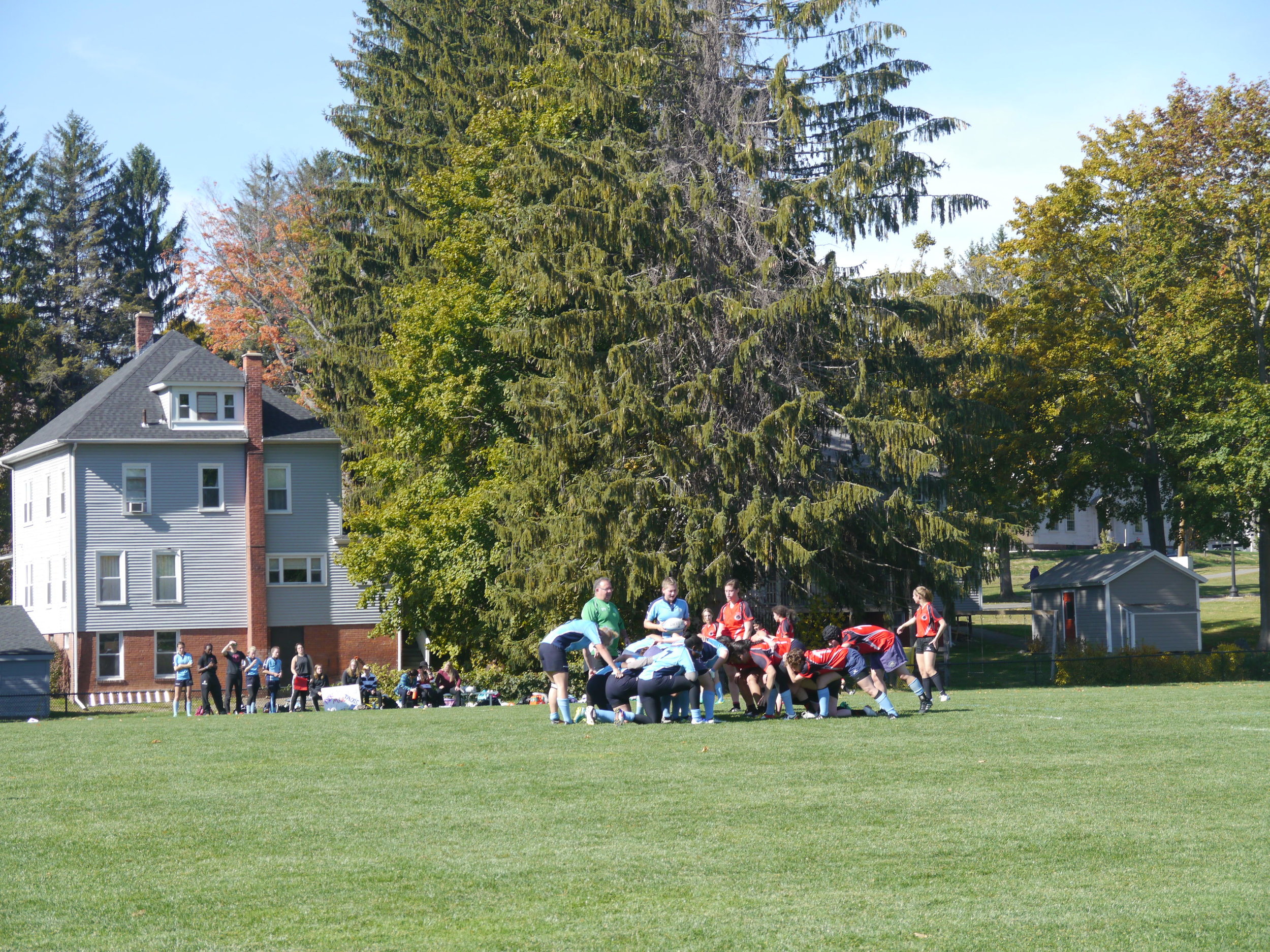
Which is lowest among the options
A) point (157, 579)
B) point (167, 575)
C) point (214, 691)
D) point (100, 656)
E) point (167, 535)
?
point (214, 691)

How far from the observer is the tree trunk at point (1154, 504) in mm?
45531

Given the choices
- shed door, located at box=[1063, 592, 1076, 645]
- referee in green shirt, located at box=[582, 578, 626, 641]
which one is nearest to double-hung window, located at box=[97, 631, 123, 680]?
shed door, located at box=[1063, 592, 1076, 645]

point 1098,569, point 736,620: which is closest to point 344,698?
point 736,620

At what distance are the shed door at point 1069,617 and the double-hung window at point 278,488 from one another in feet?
92.3

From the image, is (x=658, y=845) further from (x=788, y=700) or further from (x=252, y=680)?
(x=252, y=680)

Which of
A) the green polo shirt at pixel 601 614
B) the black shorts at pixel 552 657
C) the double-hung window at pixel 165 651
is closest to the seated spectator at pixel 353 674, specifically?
the double-hung window at pixel 165 651

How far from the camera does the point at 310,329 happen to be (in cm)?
5644

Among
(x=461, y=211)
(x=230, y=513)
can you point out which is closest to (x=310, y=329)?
(x=230, y=513)

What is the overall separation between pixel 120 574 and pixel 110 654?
2766 millimetres

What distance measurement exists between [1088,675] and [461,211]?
71.2 feet

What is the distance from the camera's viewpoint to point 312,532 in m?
50.9

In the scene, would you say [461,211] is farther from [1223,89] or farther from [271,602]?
[1223,89]

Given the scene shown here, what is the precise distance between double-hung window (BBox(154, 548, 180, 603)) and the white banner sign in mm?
18412

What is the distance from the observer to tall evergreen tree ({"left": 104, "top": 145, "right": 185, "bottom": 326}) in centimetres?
8119
